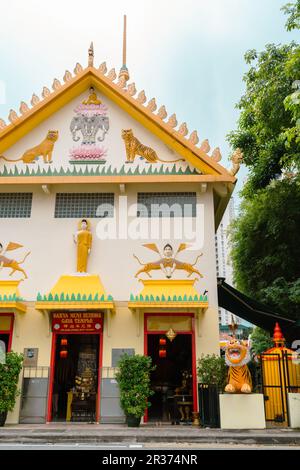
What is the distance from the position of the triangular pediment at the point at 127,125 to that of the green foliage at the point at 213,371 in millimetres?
5004

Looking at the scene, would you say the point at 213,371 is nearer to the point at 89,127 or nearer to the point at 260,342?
the point at 89,127

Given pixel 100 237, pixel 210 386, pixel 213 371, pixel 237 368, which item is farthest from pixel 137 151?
pixel 210 386

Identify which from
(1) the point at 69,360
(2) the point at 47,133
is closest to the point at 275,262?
(1) the point at 69,360

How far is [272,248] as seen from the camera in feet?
59.0

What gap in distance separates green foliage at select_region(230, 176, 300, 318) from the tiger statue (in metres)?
5.30

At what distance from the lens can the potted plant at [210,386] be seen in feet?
34.6

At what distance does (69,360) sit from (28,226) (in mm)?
4760

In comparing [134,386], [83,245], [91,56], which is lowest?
[134,386]

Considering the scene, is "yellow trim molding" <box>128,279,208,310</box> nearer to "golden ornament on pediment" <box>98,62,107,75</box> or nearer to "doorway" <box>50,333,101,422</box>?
"doorway" <box>50,333,101,422</box>

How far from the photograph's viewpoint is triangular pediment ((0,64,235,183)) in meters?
13.5

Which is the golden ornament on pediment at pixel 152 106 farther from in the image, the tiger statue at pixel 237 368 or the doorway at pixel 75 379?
the tiger statue at pixel 237 368

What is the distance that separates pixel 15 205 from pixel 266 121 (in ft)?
29.1

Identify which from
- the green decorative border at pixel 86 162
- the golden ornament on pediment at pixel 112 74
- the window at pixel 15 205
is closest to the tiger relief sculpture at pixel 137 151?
the green decorative border at pixel 86 162

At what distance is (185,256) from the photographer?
13.0 meters
